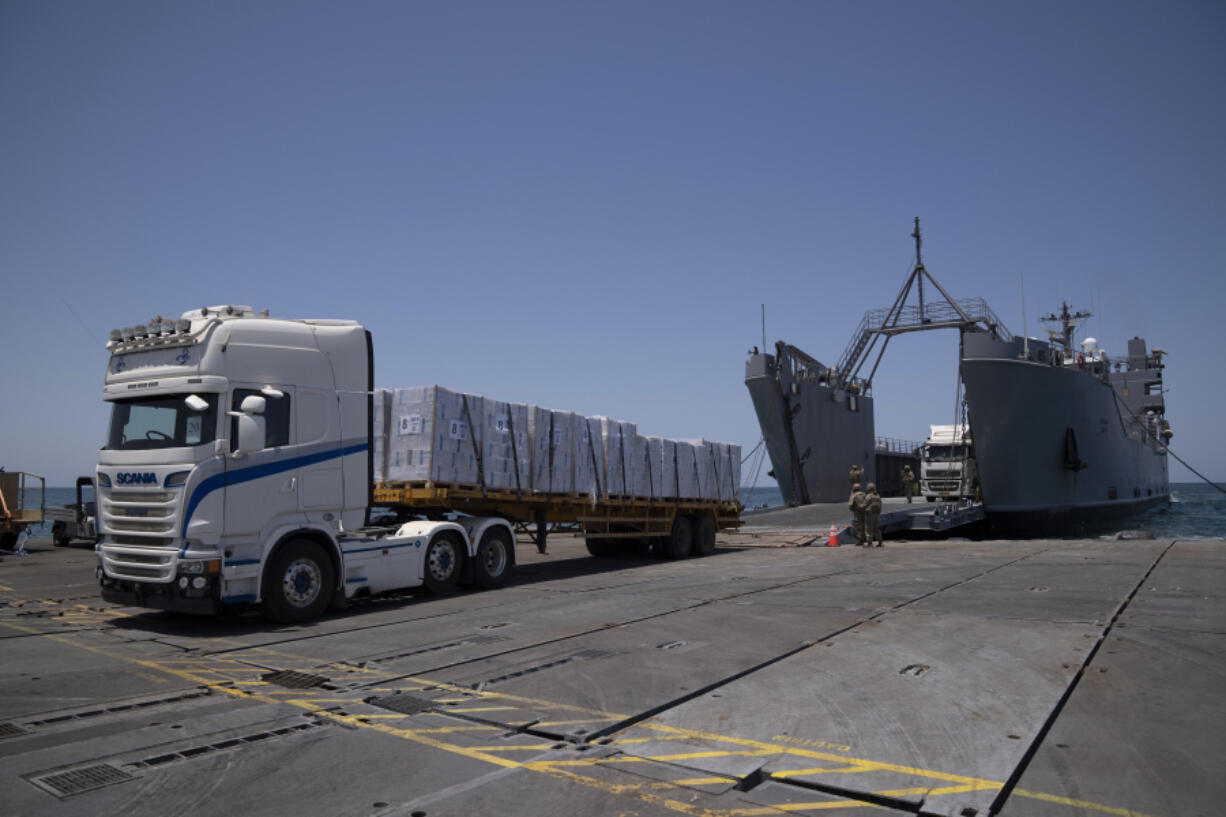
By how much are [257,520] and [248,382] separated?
5.39 ft

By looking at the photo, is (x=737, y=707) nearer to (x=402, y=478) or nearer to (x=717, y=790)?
(x=717, y=790)

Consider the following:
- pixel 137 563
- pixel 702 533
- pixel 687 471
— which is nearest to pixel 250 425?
pixel 137 563

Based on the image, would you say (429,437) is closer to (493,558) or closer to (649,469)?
(493,558)

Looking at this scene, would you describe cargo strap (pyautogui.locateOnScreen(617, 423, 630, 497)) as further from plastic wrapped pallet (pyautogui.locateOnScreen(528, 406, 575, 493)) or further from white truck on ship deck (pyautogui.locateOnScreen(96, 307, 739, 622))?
white truck on ship deck (pyautogui.locateOnScreen(96, 307, 739, 622))

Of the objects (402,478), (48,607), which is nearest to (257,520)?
(402,478)

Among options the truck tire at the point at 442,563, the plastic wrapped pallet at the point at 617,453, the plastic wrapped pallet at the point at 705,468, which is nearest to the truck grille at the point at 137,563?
the truck tire at the point at 442,563

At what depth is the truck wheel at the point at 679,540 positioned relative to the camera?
18281 mm

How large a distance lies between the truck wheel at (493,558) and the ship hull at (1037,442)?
19947mm

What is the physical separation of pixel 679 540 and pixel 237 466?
11159 mm

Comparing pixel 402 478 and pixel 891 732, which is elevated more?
pixel 402 478

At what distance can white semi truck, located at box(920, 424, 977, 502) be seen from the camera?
102 feet

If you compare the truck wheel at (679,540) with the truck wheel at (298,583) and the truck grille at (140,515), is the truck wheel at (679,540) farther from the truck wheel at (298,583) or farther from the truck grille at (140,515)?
the truck grille at (140,515)

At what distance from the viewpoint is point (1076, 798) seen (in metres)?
4.09

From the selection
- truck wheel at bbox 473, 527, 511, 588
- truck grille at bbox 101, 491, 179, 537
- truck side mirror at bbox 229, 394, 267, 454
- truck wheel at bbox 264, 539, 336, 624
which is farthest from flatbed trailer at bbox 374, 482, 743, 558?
truck grille at bbox 101, 491, 179, 537
